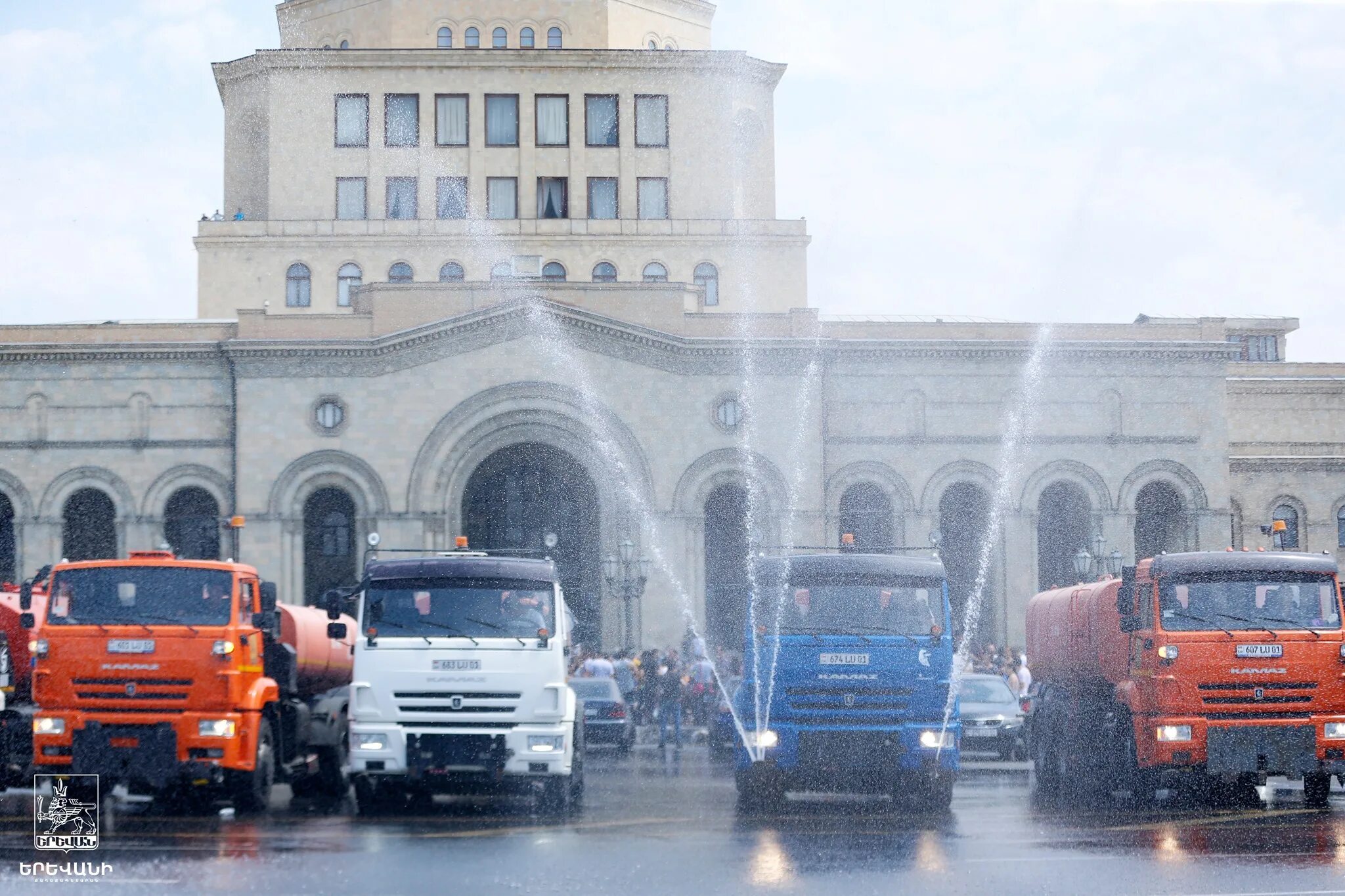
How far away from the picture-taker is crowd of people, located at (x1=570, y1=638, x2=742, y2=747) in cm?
3159

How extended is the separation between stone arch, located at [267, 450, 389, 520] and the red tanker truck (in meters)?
27.6

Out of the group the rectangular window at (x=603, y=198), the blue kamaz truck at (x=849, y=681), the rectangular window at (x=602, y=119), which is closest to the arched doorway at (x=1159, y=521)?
the rectangular window at (x=603, y=198)

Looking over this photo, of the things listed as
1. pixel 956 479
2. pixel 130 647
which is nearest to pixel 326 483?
pixel 956 479

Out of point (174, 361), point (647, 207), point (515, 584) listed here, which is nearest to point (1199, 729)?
point (515, 584)

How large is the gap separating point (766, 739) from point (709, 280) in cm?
3795

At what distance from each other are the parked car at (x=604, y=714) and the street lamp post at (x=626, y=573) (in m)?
9.67

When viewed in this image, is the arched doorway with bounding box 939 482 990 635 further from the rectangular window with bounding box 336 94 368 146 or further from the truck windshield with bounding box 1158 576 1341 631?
the truck windshield with bounding box 1158 576 1341 631

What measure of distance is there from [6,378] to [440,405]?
11.1 metres

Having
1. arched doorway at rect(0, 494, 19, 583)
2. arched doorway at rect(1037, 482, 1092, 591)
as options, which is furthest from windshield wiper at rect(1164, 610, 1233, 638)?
arched doorway at rect(0, 494, 19, 583)

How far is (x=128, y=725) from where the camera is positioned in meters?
16.9

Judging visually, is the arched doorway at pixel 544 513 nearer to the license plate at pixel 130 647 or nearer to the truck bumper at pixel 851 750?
the truck bumper at pixel 851 750

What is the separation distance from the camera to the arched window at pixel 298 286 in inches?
2132

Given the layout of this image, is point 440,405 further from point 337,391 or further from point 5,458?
point 5,458

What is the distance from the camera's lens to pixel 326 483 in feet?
147
